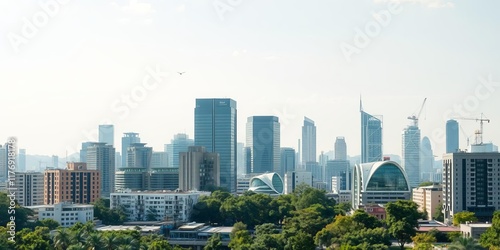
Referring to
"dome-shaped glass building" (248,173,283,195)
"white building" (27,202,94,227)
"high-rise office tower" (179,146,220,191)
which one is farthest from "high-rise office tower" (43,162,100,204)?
"dome-shaped glass building" (248,173,283,195)

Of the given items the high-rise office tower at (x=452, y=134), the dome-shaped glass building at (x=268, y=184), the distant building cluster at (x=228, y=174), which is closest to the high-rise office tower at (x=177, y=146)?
the distant building cluster at (x=228, y=174)

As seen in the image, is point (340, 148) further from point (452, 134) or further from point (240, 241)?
point (240, 241)

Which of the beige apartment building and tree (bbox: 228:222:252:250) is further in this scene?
the beige apartment building

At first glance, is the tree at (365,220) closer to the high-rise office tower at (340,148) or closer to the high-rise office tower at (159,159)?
the high-rise office tower at (159,159)

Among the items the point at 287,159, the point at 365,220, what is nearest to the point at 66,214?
the point at 365,220

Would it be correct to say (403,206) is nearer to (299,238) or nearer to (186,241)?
(299,238)

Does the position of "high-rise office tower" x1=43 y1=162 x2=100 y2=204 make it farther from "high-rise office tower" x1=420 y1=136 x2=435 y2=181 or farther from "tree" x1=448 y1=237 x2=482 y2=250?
"high-rise office tower" x1=420 y1=136 x2=435 y2=181
